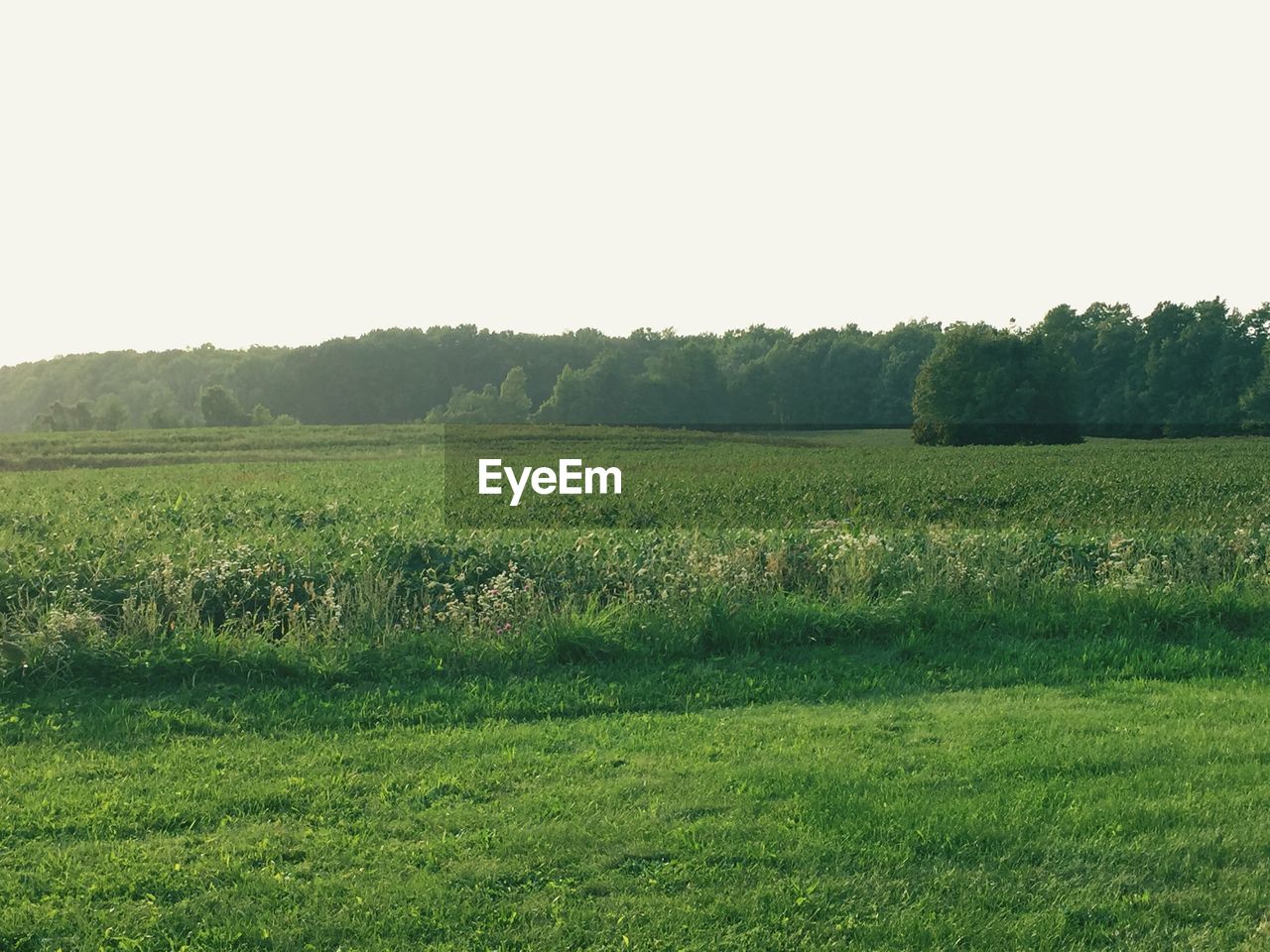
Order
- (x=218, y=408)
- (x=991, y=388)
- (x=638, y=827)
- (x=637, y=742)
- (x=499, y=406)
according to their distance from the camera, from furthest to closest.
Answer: (x=499, y=406)
(x=218, y=408)
(x=991, y=388)
(x=637, y=742)
(x=638, y=827)

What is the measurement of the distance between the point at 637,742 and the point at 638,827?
1.53m

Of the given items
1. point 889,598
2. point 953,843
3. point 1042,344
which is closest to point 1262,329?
point 1042,344

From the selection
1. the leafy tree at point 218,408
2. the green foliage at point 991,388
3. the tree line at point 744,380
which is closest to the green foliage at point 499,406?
the tree line at point 744,380

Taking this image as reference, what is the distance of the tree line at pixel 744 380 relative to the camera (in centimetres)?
7319

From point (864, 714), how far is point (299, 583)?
700 centimetres

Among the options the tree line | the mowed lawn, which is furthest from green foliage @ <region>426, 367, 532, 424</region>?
the mowed lawn

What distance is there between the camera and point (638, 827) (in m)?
5.57

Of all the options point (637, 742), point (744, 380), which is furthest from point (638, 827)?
point (744, 380)

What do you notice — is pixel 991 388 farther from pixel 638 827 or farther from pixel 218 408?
pixel 638 827

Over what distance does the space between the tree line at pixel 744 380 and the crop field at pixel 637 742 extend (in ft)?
197

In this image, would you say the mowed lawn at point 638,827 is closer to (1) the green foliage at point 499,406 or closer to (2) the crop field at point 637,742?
(2) the crop field at point 637,742

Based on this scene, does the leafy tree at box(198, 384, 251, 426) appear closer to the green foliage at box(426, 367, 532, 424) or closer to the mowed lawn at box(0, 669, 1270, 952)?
the green foliage at box(426, 367, 532, 424)

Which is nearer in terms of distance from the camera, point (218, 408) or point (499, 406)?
point (218, 408)

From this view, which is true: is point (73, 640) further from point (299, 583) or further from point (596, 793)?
point (596, 793)
